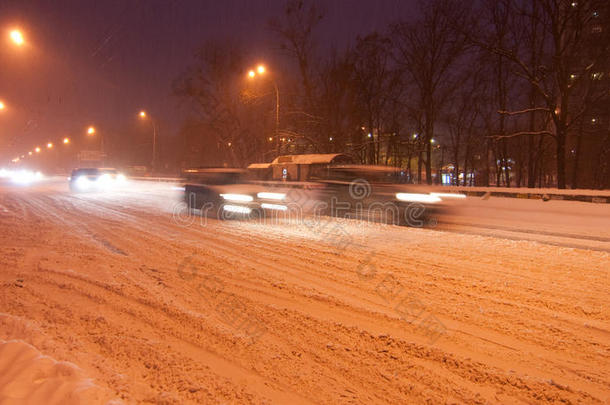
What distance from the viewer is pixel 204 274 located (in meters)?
5.73

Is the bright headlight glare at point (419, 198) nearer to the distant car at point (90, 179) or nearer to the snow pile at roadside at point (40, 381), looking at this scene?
the snow pile at roadside at point (40, 381)

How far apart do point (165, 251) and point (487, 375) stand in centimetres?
628

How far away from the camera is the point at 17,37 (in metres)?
11.2

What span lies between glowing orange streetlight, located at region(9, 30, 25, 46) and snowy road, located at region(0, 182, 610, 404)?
23.8 ft

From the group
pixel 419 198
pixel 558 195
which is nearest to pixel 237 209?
pixel 419 198

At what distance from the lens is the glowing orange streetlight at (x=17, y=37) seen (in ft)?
36.4

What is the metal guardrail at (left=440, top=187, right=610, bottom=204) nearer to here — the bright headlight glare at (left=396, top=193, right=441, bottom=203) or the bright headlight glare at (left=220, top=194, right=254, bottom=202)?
the bright headlight glare at (left=396, top=193, right=441, bottom=203)

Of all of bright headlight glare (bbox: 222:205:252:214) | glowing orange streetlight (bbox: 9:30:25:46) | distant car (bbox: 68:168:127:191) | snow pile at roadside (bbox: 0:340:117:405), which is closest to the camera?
snow pile at roadside (bbox: 0:340:117:405)

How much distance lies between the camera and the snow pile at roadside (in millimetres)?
2379

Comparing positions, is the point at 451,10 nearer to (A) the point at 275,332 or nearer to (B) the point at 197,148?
(A) the point at 275,332

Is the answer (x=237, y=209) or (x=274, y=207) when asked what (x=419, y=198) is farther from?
(x=237, y=209)

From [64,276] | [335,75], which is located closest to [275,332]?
[64,276]

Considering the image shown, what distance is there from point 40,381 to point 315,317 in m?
2.68

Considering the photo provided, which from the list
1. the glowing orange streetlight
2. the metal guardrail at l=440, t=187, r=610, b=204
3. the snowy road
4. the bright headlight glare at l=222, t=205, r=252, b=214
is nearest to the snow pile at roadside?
the snowy road
